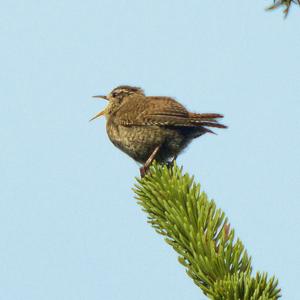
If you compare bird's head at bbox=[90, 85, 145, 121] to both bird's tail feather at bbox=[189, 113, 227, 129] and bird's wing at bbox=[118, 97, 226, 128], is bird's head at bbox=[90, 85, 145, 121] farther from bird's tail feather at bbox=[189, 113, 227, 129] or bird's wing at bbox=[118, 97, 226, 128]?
bird's tail feather at bbox=[189, 113, 227, 129]

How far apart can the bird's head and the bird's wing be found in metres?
0.31

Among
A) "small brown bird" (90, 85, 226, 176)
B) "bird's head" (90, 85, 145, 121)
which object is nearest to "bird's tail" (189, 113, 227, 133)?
"small brown bird" (90, 85, 226, 176)

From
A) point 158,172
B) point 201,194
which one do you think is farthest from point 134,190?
point 201,194

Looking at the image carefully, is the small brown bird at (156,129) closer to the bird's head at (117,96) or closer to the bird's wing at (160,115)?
→ the bird's wing at (160,115)

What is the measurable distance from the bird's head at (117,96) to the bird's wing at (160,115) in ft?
1.03

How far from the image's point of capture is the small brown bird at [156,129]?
496cm

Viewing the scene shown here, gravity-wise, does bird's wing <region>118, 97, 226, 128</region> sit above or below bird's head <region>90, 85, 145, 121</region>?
below

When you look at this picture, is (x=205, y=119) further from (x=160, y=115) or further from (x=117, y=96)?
(x=117, y=96)

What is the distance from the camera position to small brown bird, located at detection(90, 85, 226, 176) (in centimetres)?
496

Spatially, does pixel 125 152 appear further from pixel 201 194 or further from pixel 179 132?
pixel 201 194

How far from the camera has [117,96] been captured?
641cm

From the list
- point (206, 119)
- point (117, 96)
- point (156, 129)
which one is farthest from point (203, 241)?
point (117, 96)

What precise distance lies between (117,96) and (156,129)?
4.66ft

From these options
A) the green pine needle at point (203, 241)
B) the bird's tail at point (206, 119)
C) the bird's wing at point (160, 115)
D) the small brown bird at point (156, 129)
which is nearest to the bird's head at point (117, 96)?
the bird's wing at point (160, 115)
